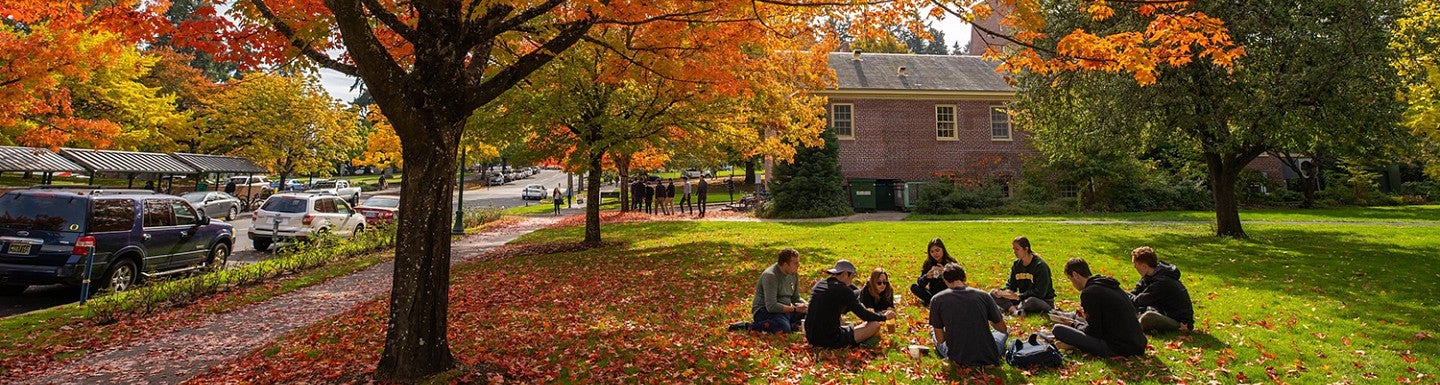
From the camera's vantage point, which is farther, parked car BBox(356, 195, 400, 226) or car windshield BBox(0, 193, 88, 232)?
parked car BBox(356, 195, 400, 226)

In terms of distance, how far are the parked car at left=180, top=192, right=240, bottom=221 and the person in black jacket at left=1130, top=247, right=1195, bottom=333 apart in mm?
29649

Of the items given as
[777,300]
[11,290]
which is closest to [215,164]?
[11,290]

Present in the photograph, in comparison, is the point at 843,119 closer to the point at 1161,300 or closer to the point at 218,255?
the point at 1161,300

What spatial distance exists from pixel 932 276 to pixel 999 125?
25.6m

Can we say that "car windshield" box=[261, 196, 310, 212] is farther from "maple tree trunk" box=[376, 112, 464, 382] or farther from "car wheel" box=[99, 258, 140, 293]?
"maple tree trunk" box=[376, 112, 464, 382]

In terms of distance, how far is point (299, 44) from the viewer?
5375 mm

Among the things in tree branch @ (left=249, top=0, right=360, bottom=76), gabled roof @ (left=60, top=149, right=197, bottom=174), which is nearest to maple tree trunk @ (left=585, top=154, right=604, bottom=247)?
tree branch @ (left=249, top=0, right=360, bottom=76)

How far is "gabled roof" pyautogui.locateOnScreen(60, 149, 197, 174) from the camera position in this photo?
18.3m

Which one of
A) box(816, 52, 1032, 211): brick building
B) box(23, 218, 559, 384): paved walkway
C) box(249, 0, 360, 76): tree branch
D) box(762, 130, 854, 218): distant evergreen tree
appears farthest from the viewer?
box(816, 52, 1032, 211): brick building

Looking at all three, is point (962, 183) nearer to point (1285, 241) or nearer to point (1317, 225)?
point (1317, 225)

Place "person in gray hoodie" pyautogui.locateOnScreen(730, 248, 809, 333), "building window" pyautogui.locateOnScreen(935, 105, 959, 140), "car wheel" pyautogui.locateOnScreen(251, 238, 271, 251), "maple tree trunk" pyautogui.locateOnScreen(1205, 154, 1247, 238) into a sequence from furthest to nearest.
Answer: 1. "building window" pyautogui.locateOnScreen(935, 105, 959, 140)
2. "car wheel" pyautogui.locateOnScreen(251, 238, 271, 251)
3. "maple tree trunk" pyautogui.locateOnScreen(1205, 154, 1247, 238)
4. "person in gray hoodie" pyautogui.locateOnScreen(730, 248, 809, 333)

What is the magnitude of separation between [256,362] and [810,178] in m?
20.0

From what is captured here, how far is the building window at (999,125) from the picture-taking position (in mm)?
30250

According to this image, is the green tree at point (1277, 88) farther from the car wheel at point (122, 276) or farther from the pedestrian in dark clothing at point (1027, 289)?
the car wheel at point (122, 276)
